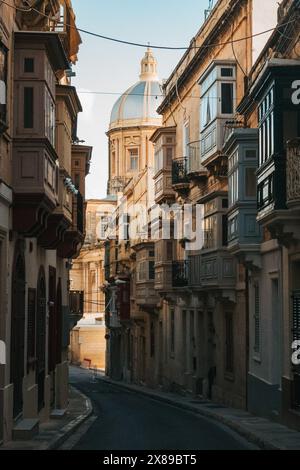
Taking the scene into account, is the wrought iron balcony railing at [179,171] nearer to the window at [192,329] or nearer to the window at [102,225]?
the window at [192,329]

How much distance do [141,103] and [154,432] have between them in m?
55.1

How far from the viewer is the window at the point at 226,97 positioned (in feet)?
89.1

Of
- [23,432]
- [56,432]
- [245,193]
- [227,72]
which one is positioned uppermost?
[227,72]

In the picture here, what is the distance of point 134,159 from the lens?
240 ft

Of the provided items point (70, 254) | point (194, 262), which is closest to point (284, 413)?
point (70, 254)

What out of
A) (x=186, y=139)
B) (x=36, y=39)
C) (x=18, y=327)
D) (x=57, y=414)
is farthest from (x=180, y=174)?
(x=36, y=39)

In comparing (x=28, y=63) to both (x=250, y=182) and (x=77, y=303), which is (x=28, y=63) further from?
(x=77, y=303)

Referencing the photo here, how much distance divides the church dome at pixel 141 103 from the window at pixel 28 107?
5395 cm

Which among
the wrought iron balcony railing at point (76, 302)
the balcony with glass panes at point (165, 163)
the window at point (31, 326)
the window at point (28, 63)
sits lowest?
the window at point (31, 326)

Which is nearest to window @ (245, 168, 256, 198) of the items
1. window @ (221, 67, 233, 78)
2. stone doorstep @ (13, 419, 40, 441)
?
window @ (221, 67, 233, 78)

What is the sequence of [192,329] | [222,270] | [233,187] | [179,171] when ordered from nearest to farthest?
1. [233,187]
2. [222,270]
3. [192,329]
4. [179,171]

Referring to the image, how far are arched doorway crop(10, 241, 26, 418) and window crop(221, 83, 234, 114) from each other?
34.3 ft

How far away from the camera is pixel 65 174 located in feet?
74.0

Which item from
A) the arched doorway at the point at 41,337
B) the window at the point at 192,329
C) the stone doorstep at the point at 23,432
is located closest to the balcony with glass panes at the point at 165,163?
the window at the point at 192,329
